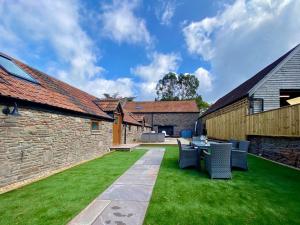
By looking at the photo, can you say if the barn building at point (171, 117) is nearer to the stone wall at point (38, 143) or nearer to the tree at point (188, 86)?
the tree at point (188, 86)

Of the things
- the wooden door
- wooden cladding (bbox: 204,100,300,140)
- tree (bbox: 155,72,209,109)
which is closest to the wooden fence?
wooden cladding (bbox: 204,100,300,140)

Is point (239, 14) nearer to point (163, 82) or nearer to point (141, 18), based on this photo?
point (141, 18)

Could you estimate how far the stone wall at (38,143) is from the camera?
4.95 meters

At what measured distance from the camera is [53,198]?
4.33 meters

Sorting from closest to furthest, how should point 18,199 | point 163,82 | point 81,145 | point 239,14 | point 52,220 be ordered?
point 52,220 → point 18,199 → point 81,145 → point 239,14 → point 163,82

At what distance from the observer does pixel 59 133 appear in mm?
7285

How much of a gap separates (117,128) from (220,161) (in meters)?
10.4

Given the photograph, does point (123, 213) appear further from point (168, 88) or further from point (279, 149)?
point (168, 88)

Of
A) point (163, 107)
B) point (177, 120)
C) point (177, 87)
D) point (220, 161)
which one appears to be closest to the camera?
point (220, 161)

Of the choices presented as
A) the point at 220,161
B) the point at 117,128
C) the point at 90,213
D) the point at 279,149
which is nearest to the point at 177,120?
the point at 117,128

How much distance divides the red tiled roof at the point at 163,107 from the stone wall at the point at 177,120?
0.75 metres

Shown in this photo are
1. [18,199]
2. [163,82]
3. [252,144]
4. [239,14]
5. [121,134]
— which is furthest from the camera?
[163,82]

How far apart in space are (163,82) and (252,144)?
49.4 metres

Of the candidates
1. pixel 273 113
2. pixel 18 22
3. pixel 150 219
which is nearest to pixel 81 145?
pixel 18 22
